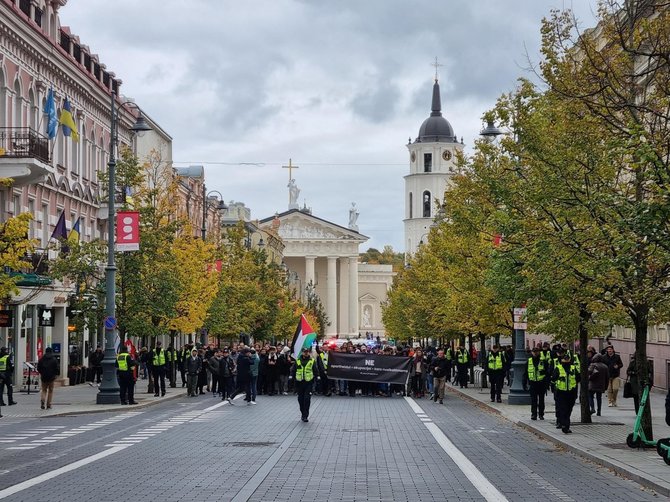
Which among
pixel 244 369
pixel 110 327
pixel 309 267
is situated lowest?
pixel 244 369

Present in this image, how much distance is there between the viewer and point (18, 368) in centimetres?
4212

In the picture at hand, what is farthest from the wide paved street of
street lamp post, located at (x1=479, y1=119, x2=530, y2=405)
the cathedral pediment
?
the cathedral pediment

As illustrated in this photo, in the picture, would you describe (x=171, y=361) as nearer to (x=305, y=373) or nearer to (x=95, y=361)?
(x=95, y=361)

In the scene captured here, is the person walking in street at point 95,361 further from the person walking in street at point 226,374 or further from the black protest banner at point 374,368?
the black protest banner at point 374,368

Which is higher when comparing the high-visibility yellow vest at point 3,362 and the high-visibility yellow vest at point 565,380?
the high-visibility yellow vest at point 3,362

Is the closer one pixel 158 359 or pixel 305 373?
pixel 305 373

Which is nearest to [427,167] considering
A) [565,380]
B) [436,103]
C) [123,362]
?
[436,103]

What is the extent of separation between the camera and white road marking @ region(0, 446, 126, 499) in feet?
50.4

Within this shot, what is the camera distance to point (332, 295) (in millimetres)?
191125

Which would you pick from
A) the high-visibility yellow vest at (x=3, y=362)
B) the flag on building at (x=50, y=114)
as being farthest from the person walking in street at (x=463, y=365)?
the high-visibility yellow vest at (x=3, y=362)

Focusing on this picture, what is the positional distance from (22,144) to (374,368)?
13713 mm

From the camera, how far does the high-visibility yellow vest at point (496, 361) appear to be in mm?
37250

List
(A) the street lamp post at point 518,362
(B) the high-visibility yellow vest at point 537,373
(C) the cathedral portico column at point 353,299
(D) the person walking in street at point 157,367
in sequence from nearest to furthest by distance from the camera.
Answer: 1. (B) the high-visibility yellow vest at point 537,373
2. (A) the street lamp post at point 518,362
3. (D) the person walking in street at point 157,367
4. (C) the cathedral portico column at point 353,299

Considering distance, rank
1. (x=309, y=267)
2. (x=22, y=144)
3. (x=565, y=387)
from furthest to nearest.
A: (x=309, y=267)
(x=22, y=144)
(x=565, y=387)
